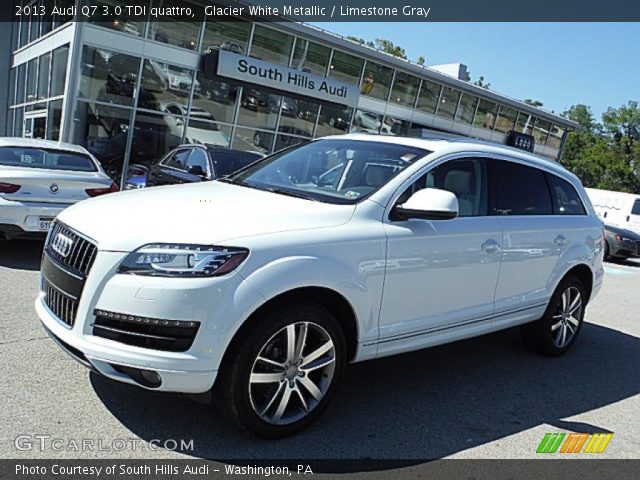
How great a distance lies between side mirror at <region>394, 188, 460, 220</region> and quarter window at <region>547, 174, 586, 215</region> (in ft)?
6.72

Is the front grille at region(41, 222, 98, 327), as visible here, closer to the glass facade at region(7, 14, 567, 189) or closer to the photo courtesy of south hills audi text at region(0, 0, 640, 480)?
the photo courtesy of south hills audi text at region(0, 0, 640, 480)

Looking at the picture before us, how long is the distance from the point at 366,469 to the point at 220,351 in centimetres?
98

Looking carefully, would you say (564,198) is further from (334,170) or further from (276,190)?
(276,190)

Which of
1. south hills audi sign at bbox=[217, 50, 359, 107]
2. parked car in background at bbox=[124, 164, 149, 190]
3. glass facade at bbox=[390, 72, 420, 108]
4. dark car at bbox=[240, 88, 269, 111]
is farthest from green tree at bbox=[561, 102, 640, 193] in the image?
parked car in background at bbox=[124, 164, 149, 190]

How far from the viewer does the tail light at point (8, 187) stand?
20.8ft

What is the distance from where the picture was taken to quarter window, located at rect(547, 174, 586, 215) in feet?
16.9

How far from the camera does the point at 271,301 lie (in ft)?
9.82

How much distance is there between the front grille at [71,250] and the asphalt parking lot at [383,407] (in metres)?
0.83

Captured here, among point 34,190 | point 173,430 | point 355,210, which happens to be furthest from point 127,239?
point 34,190

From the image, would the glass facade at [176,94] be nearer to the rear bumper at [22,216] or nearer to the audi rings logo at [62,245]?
the rear bumper at [22,216]

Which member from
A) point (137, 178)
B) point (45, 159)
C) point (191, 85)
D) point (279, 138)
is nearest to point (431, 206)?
point (45, 159)

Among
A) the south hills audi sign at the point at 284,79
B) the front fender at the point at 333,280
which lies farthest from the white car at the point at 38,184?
the south hills audi sign at the point at 284,79

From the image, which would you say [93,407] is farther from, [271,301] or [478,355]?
[478,355]

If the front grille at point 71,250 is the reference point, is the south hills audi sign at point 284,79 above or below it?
above
